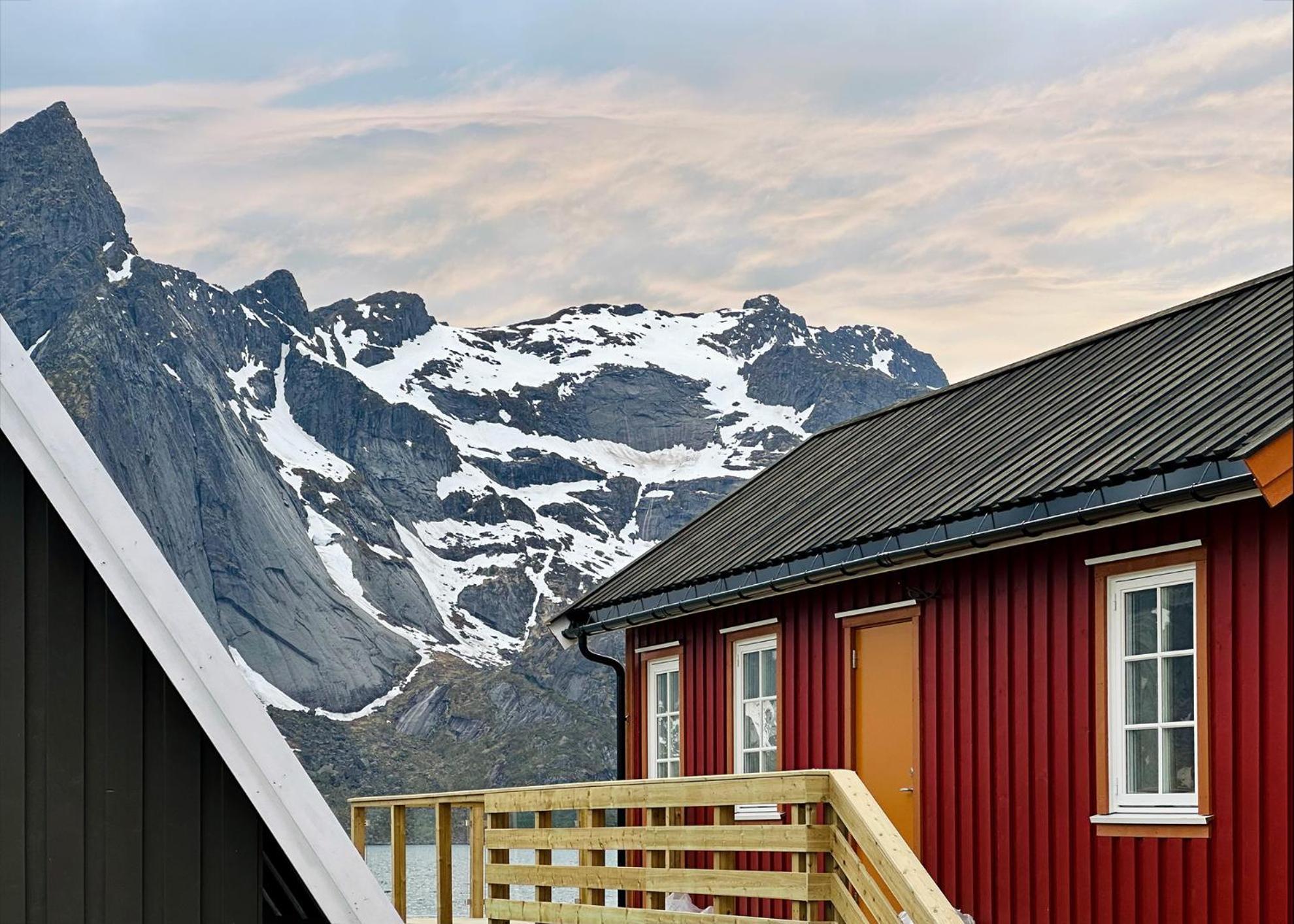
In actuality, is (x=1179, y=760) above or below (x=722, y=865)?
above

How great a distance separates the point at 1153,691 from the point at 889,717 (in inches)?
111

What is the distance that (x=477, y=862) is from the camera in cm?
1345

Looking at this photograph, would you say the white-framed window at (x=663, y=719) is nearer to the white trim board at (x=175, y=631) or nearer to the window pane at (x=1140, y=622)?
the window pane at (x=1140, y=622)

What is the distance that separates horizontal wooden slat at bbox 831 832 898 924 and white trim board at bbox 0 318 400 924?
2893 millimetres

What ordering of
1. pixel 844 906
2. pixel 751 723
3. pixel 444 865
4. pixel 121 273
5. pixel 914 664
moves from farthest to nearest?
pixel 121 273 → pixel 751 723 → pixel 444 865 → pixel 914 664 → pixel 844 906

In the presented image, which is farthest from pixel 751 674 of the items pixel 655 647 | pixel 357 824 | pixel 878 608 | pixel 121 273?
pixel 121 273

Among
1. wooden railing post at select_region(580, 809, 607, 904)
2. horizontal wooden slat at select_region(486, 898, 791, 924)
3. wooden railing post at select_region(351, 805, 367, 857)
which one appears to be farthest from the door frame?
wooden railing post at select_region(351, 805, 367, 857)

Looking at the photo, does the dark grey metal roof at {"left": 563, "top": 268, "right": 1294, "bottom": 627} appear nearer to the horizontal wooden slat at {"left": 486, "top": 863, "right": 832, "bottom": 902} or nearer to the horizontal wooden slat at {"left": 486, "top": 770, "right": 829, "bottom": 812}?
the horizontal wooden slat at {"left": 486, "top": 770, "right": 829, "bottom": 812}

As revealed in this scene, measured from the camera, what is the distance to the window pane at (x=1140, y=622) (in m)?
9.52

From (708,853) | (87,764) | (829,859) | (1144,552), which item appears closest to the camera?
(87,764)

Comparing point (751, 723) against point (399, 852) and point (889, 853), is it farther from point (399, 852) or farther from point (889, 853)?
point (889, 853)

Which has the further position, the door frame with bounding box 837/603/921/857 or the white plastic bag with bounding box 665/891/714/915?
the white plastic bag with bounding box 665/891/714/915

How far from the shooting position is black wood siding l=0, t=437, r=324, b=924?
250 inches

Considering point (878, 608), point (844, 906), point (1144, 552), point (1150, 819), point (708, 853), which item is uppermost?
point (1144, 552)
